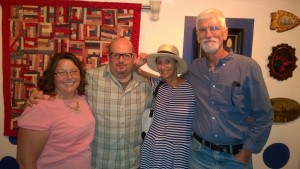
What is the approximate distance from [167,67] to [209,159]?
721mm

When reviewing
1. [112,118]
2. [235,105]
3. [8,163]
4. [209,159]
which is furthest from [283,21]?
[8,163]

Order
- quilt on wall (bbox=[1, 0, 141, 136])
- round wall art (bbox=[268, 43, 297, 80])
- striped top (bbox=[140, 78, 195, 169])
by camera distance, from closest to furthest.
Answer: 1. striped top (bbox=[140, 78, 195, 169])
2. quilt on wall (bbox=[1, 0, 141, 136])
3. round wall art (bbox=[268, 43, 297, 80])

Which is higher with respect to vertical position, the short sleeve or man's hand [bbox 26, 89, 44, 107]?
man's hand [bbox 26, 89, 44, 107]

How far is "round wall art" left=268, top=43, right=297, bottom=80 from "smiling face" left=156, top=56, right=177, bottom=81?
1.13 m

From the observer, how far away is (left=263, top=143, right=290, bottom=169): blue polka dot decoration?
7.93 ft

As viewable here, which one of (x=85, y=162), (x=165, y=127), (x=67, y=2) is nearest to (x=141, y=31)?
(x=67, y=2)

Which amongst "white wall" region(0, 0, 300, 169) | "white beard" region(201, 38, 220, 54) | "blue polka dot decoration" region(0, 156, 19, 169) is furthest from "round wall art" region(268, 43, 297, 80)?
"blue polka dot decoration" region(0, 156, 19, 169)

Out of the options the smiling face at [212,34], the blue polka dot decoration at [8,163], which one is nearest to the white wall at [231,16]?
the blue polka dot decoration at [8,163]

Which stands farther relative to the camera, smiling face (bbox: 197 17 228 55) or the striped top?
the striped top

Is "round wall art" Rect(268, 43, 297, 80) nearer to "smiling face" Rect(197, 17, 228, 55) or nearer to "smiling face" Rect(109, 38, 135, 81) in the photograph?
"smiling face" Rect(197, 17, 228, 55)

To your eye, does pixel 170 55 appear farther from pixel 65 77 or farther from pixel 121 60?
pixel 65 77

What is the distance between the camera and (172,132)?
65.4 inches

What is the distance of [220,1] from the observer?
222 centimetres

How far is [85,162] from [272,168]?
201 cm
